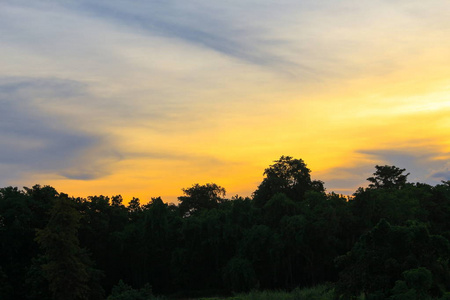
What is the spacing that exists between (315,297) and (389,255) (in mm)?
9659

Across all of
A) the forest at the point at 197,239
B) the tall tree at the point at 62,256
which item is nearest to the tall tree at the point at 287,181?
the forest at the point at 197,239

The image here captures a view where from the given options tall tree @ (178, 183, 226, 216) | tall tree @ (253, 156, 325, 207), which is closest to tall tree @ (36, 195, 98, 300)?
tall tree @ (253, 156, 325, 207)

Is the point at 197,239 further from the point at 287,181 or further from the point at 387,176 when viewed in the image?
the point at 387,176

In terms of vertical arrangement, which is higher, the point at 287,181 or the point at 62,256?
the point at 287,181

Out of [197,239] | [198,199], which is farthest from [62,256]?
[198,199]

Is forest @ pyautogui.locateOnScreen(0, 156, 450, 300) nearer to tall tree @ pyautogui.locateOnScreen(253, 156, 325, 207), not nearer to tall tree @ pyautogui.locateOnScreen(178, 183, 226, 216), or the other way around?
tall tree @ pyautogui.locateOnScreen(253, 156, 325, 207)

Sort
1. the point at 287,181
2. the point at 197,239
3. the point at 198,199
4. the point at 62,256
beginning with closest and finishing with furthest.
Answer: the point at 62,256 → the point at 197,239 → the point at 287,181 → the point at 198,199

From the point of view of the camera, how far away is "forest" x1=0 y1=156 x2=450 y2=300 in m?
47.0

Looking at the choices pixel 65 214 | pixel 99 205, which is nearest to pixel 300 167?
pixel 99 205

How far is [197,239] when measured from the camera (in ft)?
185

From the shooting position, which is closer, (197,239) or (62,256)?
(62,256)

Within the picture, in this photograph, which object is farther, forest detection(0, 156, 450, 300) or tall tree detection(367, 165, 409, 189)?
tall tree detection(367, 165, 409, 189)

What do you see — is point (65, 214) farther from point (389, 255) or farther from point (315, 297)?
point (389, 255)

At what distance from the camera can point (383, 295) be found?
2394 centimetres
